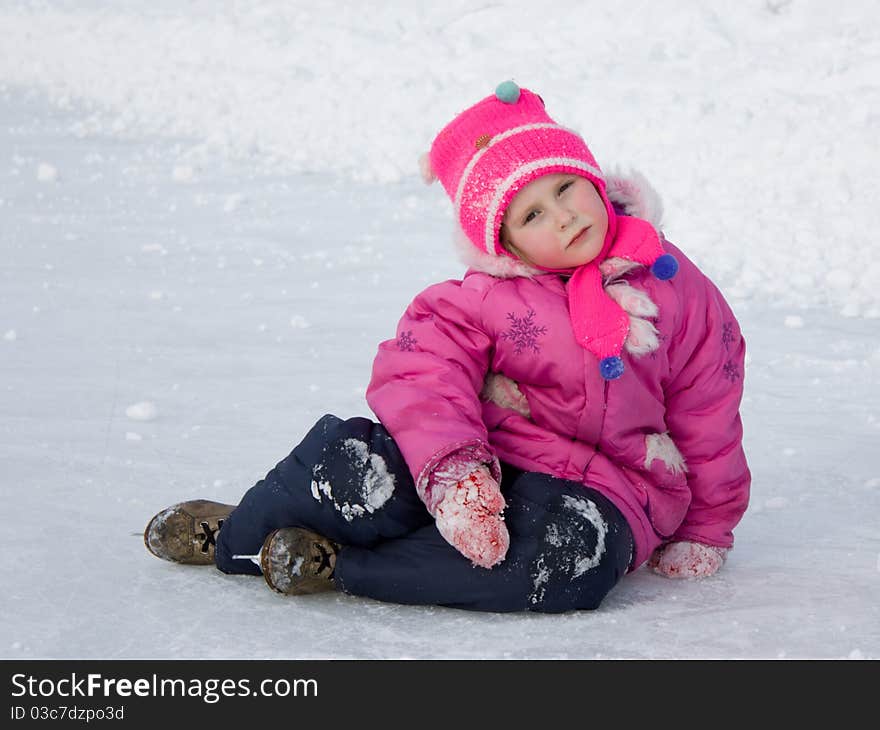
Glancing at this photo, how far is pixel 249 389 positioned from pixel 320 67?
201 inches

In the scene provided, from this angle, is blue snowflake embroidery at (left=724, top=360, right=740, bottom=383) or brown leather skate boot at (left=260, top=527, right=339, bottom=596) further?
blue snowflake embroidery at (left=724, top=360, right=740, bottom=383)

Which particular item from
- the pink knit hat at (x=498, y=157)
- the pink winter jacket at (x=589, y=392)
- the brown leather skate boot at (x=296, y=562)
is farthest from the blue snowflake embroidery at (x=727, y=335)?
the brown leather skate boot at (x=296, y=562)

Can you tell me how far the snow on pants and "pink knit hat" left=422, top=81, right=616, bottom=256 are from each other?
45 cm

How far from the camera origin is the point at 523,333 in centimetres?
267

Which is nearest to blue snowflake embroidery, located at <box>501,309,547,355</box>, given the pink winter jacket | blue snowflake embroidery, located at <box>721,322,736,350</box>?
the pink winter jacket

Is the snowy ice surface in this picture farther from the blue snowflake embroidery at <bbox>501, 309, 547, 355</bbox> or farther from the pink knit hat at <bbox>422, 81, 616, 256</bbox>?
the pink knit hat at <bbox>422, 81, 616, 256</bbox>

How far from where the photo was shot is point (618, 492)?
2711mm

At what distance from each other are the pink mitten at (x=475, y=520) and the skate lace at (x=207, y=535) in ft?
1.77

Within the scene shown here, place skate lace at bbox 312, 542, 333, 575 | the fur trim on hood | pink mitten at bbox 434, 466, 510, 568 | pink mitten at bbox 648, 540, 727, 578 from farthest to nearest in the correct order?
1. pink mitten at bbox 648, 540, 727, 578
2. the fur trim on hood
3. skate lace at bbox 312, 542, 333, 575
4. pink mitten at bbox 434, 466, 510, 568

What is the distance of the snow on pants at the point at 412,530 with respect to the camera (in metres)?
2.55

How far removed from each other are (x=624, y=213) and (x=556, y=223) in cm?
23

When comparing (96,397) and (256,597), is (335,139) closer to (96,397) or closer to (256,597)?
(96,397)

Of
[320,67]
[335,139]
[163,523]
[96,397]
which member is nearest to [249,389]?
[96,397]

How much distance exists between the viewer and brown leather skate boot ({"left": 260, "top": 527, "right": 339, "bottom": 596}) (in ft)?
8.43
